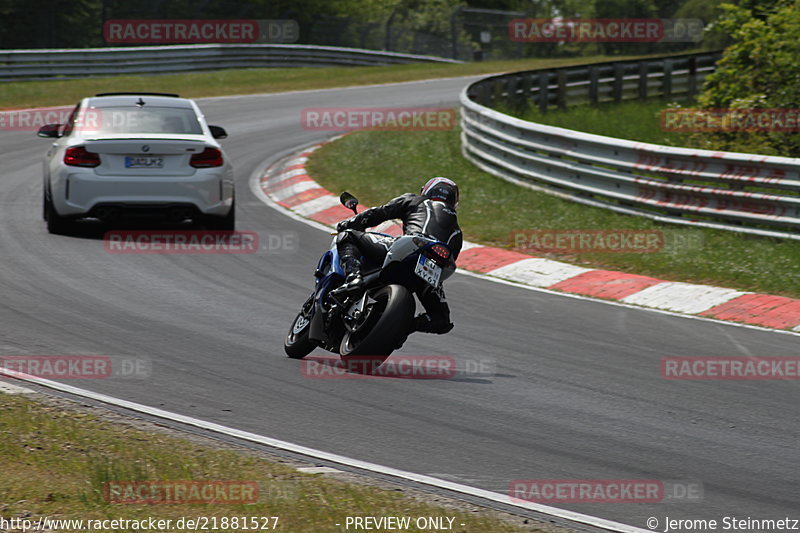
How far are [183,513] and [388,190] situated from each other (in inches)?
466

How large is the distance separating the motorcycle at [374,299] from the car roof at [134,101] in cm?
601

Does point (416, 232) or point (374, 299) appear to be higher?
point (416, 232)

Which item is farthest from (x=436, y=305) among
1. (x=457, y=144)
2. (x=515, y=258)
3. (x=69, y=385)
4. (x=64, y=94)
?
(x=64, y=94)

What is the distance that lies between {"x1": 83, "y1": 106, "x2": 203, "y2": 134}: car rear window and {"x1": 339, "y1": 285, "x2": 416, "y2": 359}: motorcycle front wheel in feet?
20.2

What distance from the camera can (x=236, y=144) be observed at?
71.7 feet

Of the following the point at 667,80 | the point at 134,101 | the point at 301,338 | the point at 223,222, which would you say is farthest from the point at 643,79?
the point at 301,338

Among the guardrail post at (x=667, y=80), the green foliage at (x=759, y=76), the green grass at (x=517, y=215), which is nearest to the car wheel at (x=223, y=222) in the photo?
the green grass at (x=517, y=215)

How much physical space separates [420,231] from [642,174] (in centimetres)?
727

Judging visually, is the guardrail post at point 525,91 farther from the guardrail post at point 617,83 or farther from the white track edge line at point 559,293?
the white track edge line at point 559,293

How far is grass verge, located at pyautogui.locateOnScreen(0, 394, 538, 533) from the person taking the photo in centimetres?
495

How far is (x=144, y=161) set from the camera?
12.7 metres

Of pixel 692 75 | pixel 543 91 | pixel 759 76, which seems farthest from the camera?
pixel 692 75

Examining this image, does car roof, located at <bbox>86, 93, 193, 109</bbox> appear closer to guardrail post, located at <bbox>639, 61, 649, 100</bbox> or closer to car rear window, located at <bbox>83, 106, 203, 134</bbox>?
car rear window, located at <bbox>83, 106, 203, 134</bbox>

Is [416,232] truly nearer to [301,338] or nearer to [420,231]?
[420,231]
